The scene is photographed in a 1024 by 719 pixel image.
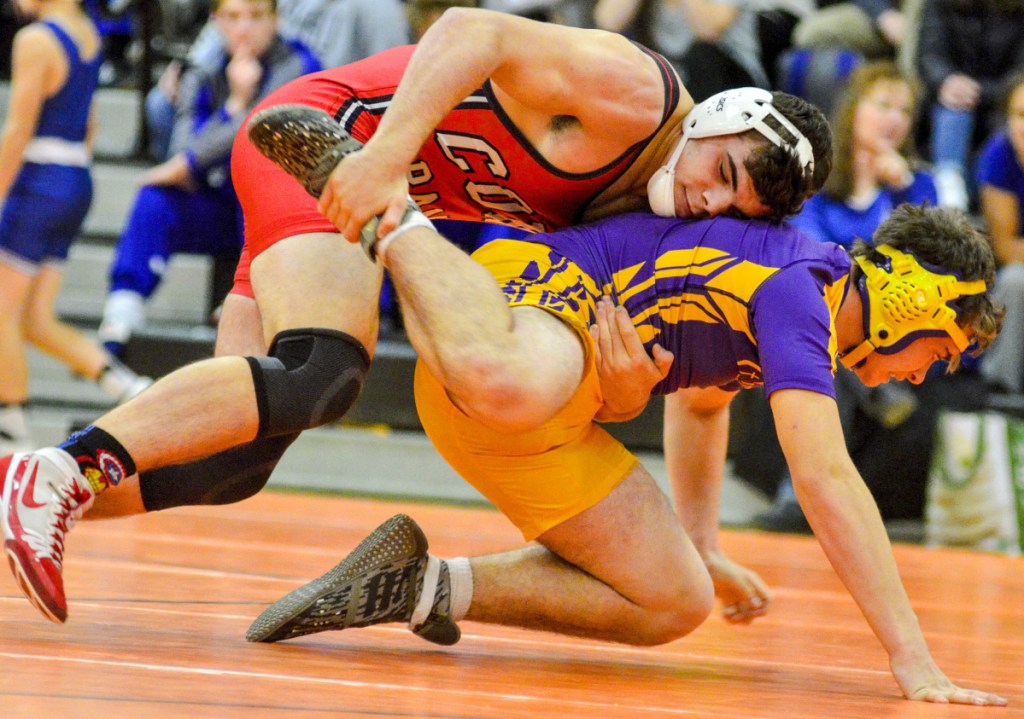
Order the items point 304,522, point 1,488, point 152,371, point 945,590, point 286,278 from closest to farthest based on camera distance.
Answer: point 1,488 < point 286,278 < point 945,590 < point 304,522 < point 152,371

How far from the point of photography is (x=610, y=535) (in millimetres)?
2424

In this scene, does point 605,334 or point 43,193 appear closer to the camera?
point 605,334

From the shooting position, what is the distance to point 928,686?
2.14 m

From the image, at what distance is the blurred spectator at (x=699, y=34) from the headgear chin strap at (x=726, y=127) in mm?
3167

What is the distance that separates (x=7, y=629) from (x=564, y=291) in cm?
107

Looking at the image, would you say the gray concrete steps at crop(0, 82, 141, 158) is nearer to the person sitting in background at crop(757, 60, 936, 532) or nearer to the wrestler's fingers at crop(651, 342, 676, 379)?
the person sitting in background at crop(757, 60, 936, 532)

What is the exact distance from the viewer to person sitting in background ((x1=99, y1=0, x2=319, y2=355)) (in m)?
5.37

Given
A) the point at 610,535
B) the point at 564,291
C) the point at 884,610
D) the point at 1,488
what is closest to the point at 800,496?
the point at 884,610

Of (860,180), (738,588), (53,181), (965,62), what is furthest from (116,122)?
(738,588)

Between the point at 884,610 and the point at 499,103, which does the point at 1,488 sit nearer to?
the point at 499,103

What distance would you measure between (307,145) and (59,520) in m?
0.69

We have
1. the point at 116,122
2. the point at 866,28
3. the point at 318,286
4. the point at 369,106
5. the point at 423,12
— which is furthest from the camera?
the point at 116,122

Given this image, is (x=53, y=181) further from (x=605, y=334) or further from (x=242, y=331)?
(x=605, y=334)

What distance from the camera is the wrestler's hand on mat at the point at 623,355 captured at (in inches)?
93.7
